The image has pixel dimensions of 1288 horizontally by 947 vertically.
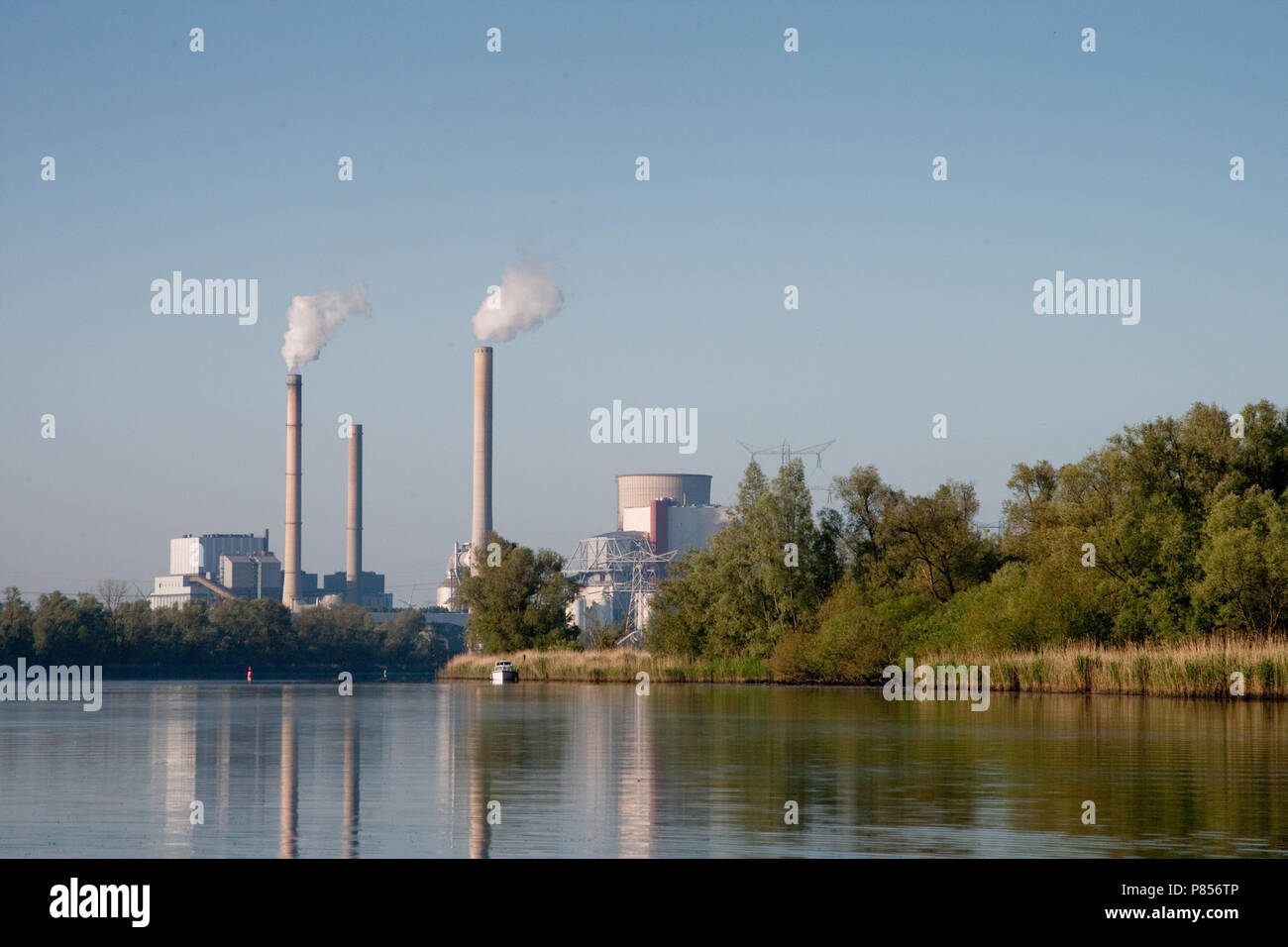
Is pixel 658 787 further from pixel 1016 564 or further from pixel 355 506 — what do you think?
pixel 355 506

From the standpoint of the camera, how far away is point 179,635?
17475 centimetres

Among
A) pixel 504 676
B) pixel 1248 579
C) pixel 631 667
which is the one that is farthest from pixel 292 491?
pixel 1248 579

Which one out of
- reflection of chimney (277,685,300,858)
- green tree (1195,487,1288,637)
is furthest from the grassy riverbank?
reflection of chimney (277,685,300,858)

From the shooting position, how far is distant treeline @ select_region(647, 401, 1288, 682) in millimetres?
68812

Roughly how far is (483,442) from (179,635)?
44.9m

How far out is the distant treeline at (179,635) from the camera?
157 meters

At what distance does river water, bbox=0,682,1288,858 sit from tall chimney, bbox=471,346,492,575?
11167 cm

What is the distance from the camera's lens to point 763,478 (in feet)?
315

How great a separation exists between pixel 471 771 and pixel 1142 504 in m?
53.7

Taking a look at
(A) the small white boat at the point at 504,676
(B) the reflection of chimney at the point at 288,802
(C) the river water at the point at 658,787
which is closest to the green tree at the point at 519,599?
(A) the small white boat at the point at 504,676

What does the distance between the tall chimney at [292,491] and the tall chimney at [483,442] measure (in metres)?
21.6
